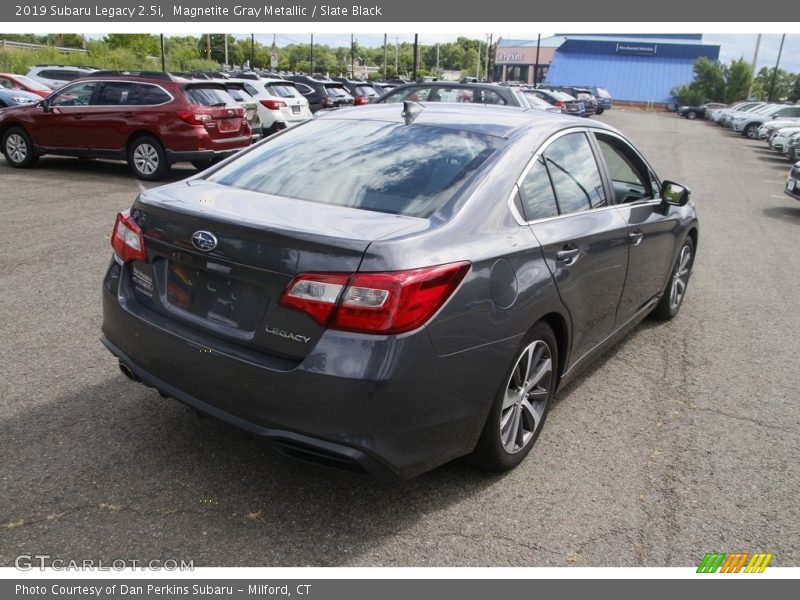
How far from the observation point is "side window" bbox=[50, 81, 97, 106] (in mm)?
12281

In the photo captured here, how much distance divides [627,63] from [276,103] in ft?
260

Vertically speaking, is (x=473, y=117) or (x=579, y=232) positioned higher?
(x=473, y=117)

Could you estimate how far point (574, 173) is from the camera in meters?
4.00

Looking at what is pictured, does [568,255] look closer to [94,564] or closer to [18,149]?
[94,564]

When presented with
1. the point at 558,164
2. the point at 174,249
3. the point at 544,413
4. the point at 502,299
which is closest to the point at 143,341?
the point at 174,249

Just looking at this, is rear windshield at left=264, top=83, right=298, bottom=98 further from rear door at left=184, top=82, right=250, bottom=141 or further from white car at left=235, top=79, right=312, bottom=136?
rear door at left=184, top=82, right=250, bottom=141

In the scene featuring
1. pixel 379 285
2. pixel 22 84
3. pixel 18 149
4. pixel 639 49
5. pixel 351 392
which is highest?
pixel 639 49

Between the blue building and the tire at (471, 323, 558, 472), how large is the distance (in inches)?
3351

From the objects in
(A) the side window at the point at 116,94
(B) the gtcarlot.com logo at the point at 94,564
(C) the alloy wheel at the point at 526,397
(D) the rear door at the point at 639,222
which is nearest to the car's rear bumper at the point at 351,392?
(C) the alloy wheel at the point at 526,397

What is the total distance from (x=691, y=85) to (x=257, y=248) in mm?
83234

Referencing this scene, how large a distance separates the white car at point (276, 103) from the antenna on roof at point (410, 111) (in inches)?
511

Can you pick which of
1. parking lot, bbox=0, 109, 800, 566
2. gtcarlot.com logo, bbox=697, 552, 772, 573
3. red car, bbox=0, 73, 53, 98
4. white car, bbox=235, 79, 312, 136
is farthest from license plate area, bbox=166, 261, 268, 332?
red car, bbox=0, 73, 53, 98

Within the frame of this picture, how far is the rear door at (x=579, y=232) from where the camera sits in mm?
3492

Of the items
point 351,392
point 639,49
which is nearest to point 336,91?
point 351,392
